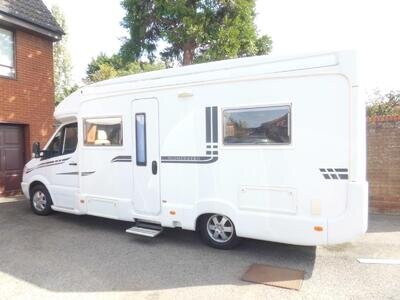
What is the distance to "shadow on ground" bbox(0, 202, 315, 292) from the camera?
473 cm

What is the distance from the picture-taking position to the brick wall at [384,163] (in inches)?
314

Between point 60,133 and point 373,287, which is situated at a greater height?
point 60,133

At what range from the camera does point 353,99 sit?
466 centimetres

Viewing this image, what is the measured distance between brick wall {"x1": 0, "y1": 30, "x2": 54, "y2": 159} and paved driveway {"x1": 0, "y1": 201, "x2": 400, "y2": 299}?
15.2 ft

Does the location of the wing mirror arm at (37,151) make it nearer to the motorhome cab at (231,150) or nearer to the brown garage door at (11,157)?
the motorhome cab at (231,150)

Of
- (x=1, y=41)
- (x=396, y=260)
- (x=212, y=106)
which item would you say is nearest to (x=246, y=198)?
(x=212, y=106)

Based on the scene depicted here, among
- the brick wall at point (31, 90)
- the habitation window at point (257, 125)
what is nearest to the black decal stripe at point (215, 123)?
the habitation window at point (257, 125)

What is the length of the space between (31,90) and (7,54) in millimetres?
1195

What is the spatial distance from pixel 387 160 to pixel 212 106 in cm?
469

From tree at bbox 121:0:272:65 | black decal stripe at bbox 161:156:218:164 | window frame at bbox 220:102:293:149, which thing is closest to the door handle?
black decal stripe at bbox 161:156:218:164

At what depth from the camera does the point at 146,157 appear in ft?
20.9

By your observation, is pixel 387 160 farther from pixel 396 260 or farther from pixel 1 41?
pixel 1 41

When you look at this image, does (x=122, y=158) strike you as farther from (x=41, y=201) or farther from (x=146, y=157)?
(x=41, y=201)

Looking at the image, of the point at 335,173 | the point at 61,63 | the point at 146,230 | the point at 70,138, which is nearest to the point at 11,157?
the point at 70,138
